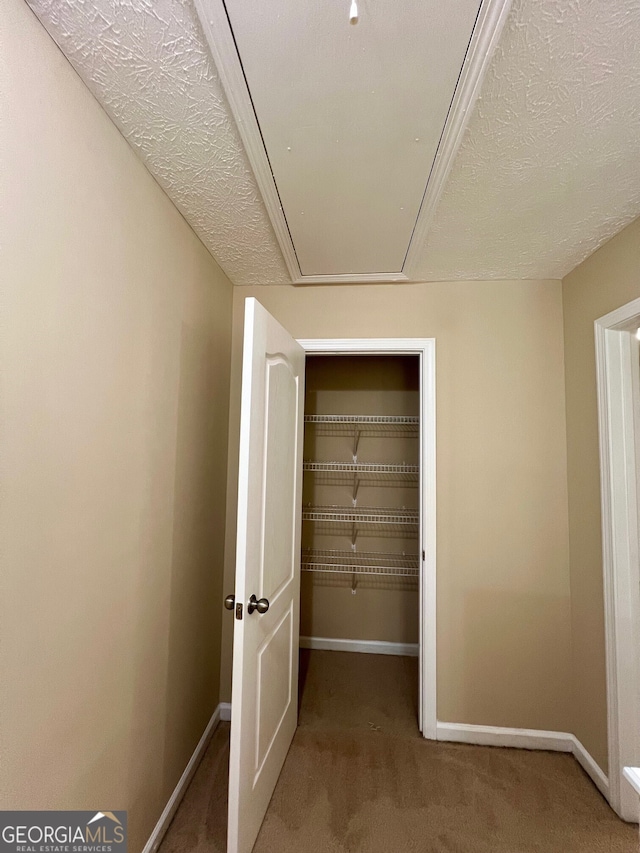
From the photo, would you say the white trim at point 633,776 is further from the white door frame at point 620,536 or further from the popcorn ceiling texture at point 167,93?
the popcorn ceiling texture at point 167,93

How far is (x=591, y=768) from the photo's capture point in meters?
1.83

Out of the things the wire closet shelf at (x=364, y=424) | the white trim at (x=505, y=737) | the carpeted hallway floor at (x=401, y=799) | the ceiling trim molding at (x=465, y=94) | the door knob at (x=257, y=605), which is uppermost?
the ceiling trim molding at (x=465, y=94)

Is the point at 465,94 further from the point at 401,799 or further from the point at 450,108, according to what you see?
the point at 401,799

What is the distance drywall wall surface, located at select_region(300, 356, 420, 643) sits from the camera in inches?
124

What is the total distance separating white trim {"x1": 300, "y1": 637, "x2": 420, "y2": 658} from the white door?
1.05 m

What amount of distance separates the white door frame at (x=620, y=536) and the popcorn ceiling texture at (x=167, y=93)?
5.26 ft

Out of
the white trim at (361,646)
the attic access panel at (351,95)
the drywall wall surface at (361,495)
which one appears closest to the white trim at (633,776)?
the attic access panel at (351,95)

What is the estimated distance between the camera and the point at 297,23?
88 centimetres

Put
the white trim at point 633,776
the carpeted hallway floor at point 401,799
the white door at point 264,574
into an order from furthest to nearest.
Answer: the carpeted hallway floor at point 401,799, the white door at point 264,574, the white trim at point 633,776

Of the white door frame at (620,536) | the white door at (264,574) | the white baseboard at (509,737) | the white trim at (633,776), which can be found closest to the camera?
the white trim at (633,776)

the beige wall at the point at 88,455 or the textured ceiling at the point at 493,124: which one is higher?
the textured ceiling at the point at 493,124

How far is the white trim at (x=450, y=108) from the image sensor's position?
863 millimetres

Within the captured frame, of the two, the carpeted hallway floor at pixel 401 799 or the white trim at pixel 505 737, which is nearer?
the carpeted hallway floor at pixel 401 799

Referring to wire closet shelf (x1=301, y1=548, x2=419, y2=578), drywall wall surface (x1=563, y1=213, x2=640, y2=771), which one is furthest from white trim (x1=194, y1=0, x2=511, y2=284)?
wire closet shelf (x1=301, y1=548, x2=419, y2=578)
